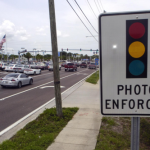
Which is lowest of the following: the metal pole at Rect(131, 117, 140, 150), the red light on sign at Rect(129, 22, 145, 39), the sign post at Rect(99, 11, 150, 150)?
the metal pole at Rect(131, 117, 140, 150)

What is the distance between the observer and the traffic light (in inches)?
63.7

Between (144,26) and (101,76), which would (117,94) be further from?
(144,26)

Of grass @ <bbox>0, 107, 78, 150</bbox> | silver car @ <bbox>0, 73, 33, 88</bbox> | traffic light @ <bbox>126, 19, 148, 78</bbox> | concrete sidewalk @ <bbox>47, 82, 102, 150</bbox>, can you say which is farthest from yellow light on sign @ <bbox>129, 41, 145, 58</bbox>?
silver car @ <bbox>0, 73, 33, 88</bbox>

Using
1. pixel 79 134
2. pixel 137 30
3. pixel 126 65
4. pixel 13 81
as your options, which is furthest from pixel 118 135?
pixel 13 81

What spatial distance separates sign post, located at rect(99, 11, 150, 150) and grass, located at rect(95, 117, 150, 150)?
10.9 feet

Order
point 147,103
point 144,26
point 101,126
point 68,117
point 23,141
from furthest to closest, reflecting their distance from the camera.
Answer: point 68,117, point 101,126, point 23,141, point 147,103, point 144,26

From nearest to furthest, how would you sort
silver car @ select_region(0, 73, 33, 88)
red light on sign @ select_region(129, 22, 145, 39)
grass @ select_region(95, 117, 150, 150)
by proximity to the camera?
red light on sign @ select_region(129, 22, 145, 39) < grass @ select_region(95, 117, 150, 150) < silver car @ select_region(0, 73, 33, 88)

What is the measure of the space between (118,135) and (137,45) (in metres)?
4.62

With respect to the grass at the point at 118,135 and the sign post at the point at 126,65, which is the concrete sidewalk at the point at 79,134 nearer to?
the grass at the point at 118,135

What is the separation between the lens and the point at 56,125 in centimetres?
654

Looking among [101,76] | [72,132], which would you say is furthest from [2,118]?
[101,76]

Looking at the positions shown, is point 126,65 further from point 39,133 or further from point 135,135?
point 39,133

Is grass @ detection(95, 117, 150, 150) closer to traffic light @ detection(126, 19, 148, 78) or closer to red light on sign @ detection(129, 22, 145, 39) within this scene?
traffic light @ detection(126, 19, 148, 78)

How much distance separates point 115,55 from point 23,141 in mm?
4364
